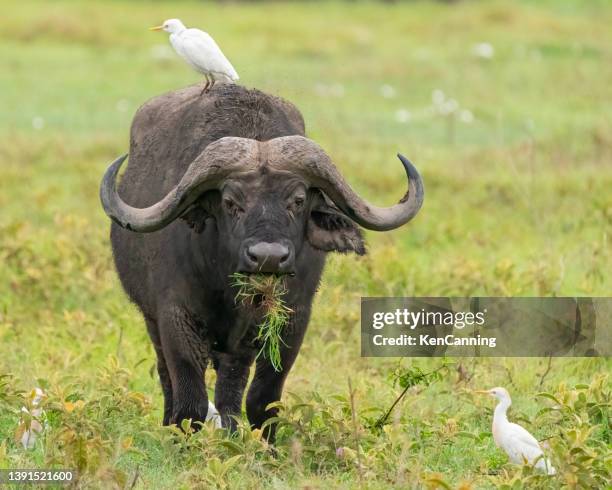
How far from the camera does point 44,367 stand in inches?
236

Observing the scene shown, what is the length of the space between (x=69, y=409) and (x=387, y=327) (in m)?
2.11

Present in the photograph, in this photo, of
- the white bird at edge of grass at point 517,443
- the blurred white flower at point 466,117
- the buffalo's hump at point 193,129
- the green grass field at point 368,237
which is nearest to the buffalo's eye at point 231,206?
the buffalo's hump at point 193,129

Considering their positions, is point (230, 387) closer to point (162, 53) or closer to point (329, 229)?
point (329, 229)

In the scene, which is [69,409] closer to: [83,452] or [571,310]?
[83,452]

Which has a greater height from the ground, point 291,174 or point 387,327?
point 291,174

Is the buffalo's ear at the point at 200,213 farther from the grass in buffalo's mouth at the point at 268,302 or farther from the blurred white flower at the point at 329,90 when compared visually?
the blurred white flower at the point at 329,90

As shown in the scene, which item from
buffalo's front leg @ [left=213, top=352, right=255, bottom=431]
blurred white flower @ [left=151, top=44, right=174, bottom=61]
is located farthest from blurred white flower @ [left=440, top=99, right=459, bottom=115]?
buffalo's front leg @ [left=213, top=352, right=255, bottom=431]

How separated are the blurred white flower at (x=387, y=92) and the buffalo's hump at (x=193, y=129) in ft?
33.7

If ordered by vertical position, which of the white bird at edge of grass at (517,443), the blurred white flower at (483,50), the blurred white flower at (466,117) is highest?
the blurred white flower at (483,50)

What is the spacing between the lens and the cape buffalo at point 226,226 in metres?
4.57

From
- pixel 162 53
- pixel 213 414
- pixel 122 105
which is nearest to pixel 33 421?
pixel 213 414

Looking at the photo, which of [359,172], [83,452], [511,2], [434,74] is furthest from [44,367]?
[511,2]

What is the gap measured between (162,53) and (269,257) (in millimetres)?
14453

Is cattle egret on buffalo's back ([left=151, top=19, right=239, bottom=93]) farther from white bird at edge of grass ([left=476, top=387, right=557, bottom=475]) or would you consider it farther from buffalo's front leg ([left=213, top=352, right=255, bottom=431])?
white bird at edge of grass ([left=476, top=387, right=557, bottom=475])
